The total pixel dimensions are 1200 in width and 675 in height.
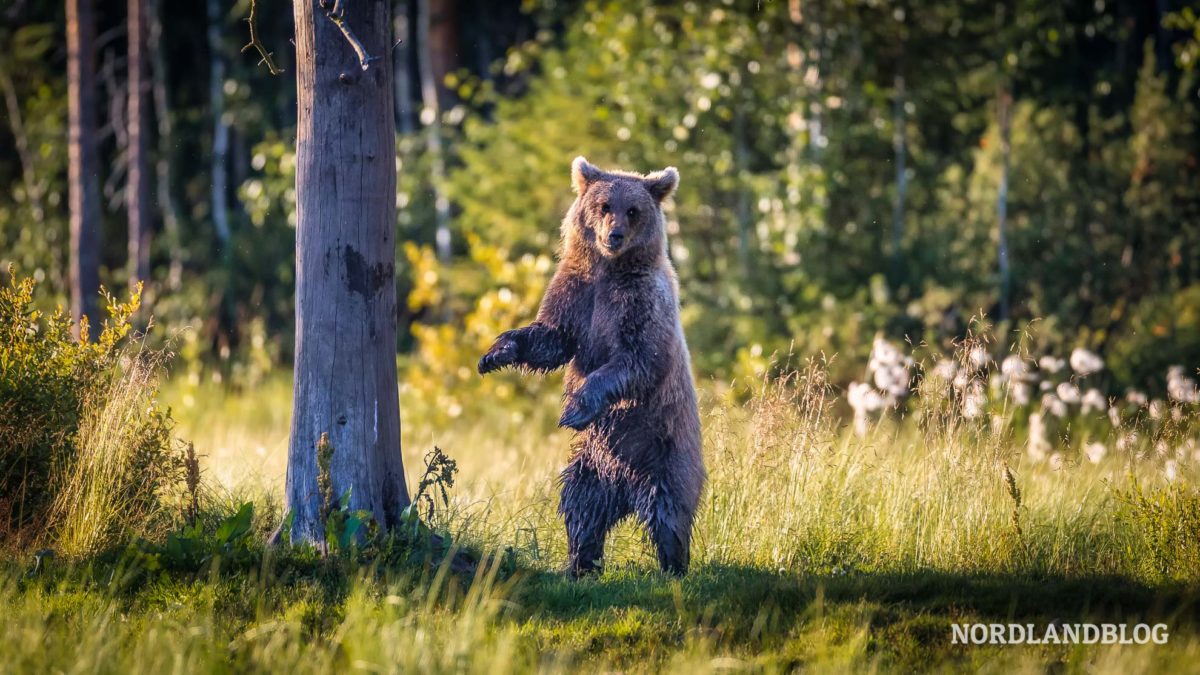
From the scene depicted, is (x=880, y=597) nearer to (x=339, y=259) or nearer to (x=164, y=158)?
(x=339, y=259)

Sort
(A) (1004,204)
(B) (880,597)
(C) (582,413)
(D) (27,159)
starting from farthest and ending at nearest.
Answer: (D) (27,159)
(A) (1004,204)
(C) (582,413)
(B) (880,597)

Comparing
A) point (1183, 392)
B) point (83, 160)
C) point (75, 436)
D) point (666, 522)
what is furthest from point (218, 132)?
point (1183, 392)

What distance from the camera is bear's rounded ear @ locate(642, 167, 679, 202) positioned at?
623 cm

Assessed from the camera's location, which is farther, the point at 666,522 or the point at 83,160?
the point at 83,160

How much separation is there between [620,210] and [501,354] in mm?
964

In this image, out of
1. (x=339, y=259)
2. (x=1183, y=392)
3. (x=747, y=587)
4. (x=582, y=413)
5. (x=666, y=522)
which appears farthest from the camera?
(x=1183, y=392)

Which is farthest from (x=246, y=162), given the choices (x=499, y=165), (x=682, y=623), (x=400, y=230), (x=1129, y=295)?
(x=682, y=623)

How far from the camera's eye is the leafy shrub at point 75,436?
18.8ft

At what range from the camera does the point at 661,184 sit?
246 inches

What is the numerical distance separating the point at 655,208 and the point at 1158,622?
307 cm

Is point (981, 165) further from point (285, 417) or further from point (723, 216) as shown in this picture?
point (285, 417)

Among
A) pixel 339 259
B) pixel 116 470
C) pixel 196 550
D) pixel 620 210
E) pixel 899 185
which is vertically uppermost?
pixel 899 185

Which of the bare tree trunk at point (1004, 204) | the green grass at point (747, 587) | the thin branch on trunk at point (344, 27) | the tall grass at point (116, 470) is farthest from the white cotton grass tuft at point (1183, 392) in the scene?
the bare tree trunk at point (1004, 204)

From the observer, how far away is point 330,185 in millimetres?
5531
